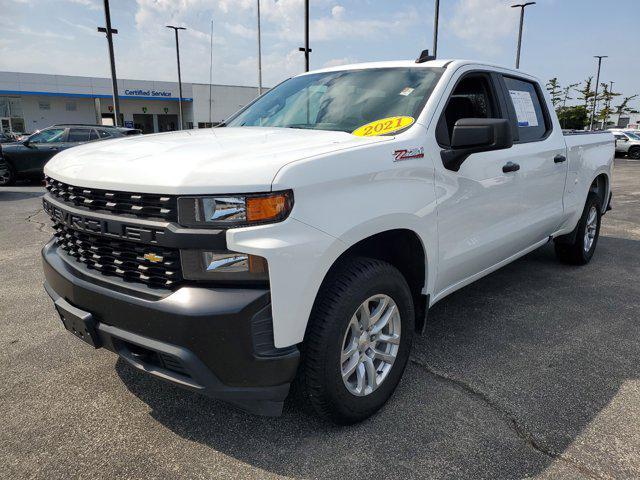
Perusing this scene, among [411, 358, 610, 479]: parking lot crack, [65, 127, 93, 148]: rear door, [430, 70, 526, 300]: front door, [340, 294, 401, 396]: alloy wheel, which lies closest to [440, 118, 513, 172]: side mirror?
[430, 70, 526, 300]: front door

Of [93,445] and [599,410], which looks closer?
[93,445]

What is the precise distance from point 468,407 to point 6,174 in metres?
13.6

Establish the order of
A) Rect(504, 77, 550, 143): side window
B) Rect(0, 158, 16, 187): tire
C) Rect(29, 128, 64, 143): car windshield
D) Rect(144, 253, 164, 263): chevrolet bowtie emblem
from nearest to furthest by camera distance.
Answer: Rect(144, 253, 164, 263): chevrolet bowtie emblem, Rect(504, 77, 550, 143): side window, Rect(0, 158, 16, 187): tire, Rect(29, 128, 64, 143): car windshield

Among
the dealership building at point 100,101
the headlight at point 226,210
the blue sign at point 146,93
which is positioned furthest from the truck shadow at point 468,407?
the blue sign at point 146,93

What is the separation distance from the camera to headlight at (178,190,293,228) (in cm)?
192

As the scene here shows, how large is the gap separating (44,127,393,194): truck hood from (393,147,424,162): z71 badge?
119 millimetres

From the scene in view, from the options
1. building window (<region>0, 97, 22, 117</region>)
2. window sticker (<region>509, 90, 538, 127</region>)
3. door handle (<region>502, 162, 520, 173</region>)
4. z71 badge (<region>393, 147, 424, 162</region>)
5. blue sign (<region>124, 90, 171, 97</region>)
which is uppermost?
blue sign (<region>124, 90, 171, 97</region>)

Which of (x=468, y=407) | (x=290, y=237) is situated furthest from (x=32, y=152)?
(x=468, y=407)

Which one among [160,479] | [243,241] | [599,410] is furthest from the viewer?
[599,410]

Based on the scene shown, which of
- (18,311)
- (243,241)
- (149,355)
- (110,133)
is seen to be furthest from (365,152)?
(110,133)

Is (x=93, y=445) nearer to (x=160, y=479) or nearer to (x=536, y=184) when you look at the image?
(x=160, y=479)

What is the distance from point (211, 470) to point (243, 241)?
1061mm

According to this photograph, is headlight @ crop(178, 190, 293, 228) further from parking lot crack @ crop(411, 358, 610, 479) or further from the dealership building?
the dealership building

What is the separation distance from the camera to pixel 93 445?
7.68ft
